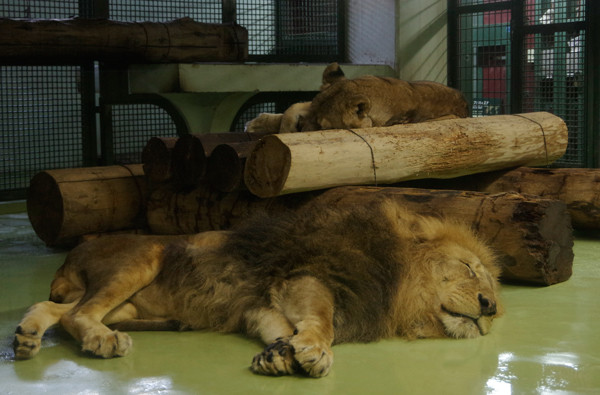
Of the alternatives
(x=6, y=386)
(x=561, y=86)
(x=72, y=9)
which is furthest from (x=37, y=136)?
(x=6, y=386)

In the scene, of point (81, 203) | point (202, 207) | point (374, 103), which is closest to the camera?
point (202, 207)

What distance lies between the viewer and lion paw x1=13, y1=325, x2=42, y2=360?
340 cm

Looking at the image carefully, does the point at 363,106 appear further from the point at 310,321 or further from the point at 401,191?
the point at 310,321

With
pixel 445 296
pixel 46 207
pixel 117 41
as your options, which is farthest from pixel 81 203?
pixel 445 296

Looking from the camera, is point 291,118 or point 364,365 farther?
point 291,118

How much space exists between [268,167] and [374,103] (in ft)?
5.95

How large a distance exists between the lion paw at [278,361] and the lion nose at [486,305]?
0.94 m

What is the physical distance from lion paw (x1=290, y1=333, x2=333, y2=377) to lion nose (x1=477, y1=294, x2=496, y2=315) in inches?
31.7

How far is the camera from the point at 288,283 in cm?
367

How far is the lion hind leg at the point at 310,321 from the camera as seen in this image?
3150 millimetres

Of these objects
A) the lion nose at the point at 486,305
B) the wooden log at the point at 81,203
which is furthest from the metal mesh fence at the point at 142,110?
the lion nose at the point at 486,305

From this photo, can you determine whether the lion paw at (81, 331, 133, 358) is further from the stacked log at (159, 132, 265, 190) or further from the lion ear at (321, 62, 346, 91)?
the lion ear at (321, 62, 346, 91)

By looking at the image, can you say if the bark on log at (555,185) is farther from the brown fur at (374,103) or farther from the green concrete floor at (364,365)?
the green concrete floor at (364,365)

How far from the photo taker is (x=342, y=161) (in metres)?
5.32
